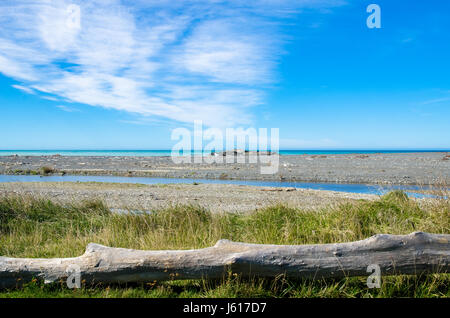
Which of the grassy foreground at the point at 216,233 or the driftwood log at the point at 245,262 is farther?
the grassy foreground at the point at 216,233

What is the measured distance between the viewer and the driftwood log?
15.7 feet

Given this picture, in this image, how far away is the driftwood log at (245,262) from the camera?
478 centimetres

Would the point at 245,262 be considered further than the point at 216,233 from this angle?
No

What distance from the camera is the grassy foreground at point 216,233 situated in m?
4.91

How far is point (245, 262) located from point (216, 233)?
2.90 m

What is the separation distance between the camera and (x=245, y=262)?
15.6 ft

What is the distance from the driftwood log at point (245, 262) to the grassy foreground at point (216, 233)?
0.63 feet

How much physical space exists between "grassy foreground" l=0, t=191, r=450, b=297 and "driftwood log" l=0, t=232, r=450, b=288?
19 centimetres

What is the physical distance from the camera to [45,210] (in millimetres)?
10320

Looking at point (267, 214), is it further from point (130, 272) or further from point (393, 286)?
point (130, 272)

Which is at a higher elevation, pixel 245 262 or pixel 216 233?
pixel 245 262

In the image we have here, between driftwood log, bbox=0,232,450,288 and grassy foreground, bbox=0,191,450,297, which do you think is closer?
driftwood log, bbox=0,232,450,288
